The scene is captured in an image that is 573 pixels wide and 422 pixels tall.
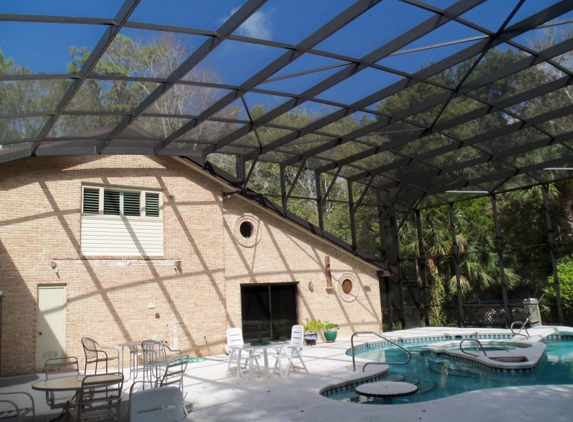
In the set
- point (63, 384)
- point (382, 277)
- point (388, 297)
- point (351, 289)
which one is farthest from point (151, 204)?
point (388, 297)

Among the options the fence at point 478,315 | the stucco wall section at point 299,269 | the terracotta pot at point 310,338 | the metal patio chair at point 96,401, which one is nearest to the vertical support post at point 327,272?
the stucco wall section at point 299,269

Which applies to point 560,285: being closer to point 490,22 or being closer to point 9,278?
point 490,22

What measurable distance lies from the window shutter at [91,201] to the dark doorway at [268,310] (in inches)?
194

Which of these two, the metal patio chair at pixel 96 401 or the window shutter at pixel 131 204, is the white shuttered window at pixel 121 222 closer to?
the window shutter at pixel 131 204

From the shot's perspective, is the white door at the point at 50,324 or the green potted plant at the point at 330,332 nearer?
the white door at the point at 50,324

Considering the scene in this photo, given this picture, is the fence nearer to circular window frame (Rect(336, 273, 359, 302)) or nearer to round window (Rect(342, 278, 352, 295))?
circular window frame (Rect(336, 273, 359, 302))

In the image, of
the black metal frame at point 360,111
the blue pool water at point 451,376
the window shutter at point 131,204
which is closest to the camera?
the black metal frame at point 360,111

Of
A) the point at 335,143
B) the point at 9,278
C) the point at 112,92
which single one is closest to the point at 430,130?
the point at 335,143

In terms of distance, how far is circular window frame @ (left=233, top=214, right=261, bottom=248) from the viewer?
15031 millimetres

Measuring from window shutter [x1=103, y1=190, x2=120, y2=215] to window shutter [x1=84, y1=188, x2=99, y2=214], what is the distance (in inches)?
7.8

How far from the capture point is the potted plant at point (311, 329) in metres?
14.9

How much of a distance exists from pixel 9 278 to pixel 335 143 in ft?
27.9

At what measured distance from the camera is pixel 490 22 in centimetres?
809

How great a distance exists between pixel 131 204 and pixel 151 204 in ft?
1.79
